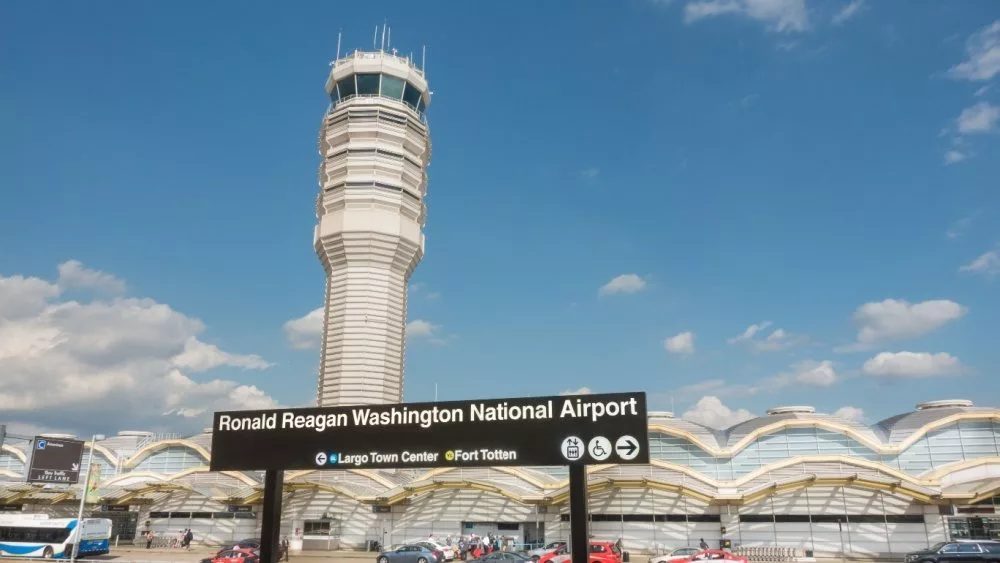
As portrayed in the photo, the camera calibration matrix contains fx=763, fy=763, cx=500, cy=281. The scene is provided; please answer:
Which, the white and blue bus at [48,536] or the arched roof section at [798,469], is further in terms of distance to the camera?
the arched roof section at [798,469]

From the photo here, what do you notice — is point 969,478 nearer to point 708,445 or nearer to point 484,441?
point 708,445

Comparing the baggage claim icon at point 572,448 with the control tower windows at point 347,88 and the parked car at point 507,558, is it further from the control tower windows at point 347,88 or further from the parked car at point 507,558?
the control tower windows at point 347,88

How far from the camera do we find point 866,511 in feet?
177

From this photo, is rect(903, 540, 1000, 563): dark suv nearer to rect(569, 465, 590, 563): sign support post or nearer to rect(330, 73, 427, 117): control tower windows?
rect(569, 465, 590, 563): sign support post

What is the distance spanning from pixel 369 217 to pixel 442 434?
59.7 m

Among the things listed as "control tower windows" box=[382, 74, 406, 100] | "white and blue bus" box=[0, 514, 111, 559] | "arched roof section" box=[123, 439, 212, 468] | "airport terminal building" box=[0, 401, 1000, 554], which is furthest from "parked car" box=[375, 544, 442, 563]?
"control tower windows" box=[382, 74, 406, 100]

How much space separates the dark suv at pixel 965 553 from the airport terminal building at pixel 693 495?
11269 millimetres

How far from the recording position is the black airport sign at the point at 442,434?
87.8 ft

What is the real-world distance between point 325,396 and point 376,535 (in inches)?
807

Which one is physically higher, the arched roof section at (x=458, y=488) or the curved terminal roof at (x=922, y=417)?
the curved terminal roof at (x=922, y=417)

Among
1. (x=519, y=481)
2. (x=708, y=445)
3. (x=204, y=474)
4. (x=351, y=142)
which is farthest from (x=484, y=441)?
(x=351, y=142)

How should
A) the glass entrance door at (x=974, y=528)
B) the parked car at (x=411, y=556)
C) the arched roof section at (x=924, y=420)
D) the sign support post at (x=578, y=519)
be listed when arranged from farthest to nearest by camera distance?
the arched roof section at (x=924, y=420)
the glass entrance door at (x=974, y=528)
the parked car at (x=411, y=556)
the sign support post at (x=578, y=519)

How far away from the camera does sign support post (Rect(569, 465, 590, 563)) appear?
83.1ft

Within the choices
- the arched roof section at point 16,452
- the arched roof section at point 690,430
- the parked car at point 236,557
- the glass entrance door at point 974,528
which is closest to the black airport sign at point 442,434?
the parked car at point 236,557
